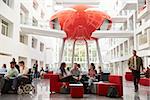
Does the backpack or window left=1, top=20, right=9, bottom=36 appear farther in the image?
window left=1, top=20, right=9, bottom=36

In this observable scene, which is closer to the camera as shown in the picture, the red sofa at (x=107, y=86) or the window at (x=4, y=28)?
the red sofa at (x=107, y=86)

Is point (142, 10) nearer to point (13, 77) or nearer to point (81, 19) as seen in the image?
point (81, 19)

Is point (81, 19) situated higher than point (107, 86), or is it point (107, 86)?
point (81, 19)

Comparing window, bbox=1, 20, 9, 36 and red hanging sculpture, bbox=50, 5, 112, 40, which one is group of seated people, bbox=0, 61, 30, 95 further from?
red hanging sculpture, bbox=50, 5, 112, 40

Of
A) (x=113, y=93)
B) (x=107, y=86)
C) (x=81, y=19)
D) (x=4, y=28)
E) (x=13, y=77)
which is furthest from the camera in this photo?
(x=81, y=19)

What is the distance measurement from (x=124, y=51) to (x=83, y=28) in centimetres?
1068

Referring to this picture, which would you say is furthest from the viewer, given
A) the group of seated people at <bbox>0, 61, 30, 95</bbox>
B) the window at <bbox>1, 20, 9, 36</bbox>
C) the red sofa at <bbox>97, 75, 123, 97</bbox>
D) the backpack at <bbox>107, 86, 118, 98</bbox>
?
the window at <bbox>1, 20, 9, 36</bbox>

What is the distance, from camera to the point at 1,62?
1950cm

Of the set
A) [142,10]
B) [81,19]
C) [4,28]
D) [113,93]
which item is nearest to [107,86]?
[113,93]

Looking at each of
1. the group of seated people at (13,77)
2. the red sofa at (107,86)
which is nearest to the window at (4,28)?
the group of seated people at (13,77)

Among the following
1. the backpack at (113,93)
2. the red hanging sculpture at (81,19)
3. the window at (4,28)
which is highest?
the red hanging sculpture at (81,19)

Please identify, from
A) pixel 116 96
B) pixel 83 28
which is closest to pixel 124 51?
pixel 83 28

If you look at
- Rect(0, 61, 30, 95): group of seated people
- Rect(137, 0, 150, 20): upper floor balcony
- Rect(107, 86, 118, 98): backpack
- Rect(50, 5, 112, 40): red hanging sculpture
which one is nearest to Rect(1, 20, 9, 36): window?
Rect(50, 5, 112, 40): red hanging sculpture

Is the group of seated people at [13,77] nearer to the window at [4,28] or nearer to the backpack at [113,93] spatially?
the backpack at [113,93]
